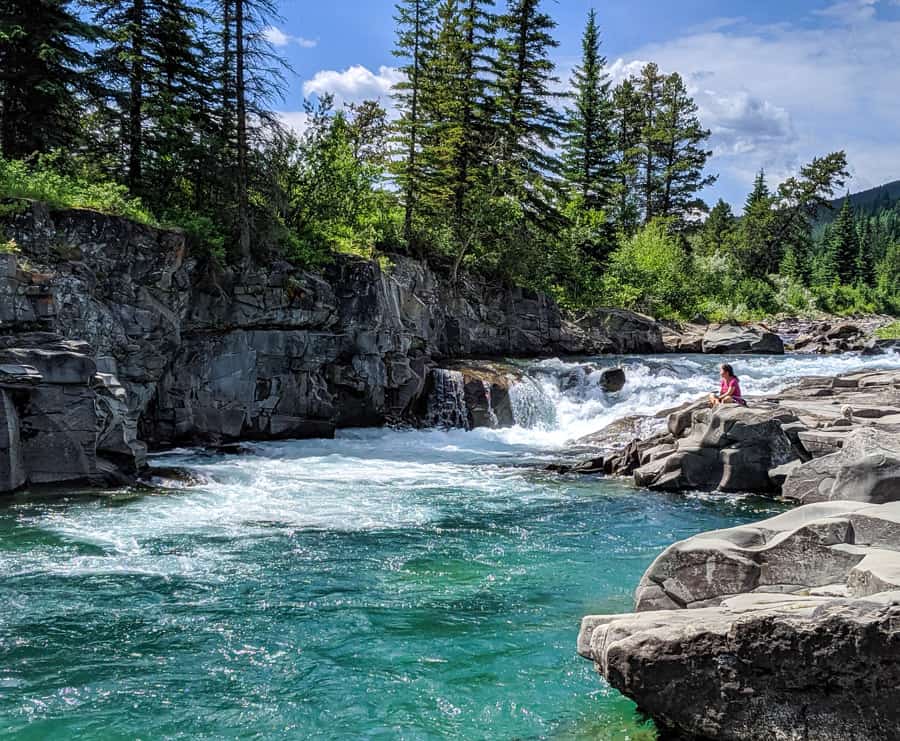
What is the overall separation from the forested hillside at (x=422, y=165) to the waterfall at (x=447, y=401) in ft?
16.8

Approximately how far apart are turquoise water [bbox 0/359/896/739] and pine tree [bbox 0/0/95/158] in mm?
11458

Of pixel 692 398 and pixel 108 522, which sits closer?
pixel 108 522

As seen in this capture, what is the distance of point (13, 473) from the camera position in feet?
42.7

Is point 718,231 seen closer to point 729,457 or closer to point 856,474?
point 729,457

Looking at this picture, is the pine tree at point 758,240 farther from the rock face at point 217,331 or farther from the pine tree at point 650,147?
the rock face at point 217,331

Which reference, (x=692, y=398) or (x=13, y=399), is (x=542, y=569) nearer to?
(x=13, y=399)

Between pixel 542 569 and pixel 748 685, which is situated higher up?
pixel 748 685

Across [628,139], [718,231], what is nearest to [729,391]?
[628,139]

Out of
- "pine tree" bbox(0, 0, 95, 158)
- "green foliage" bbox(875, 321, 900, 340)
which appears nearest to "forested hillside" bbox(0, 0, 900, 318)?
"pine tree" bbox(0, 0, 95, 158)

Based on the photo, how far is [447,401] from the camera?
2388cm

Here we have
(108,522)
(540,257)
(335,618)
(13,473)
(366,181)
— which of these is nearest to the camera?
(335,618)

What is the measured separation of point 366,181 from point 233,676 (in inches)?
879

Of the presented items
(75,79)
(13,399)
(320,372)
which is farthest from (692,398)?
(75,79)

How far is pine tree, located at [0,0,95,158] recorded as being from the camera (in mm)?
18703
